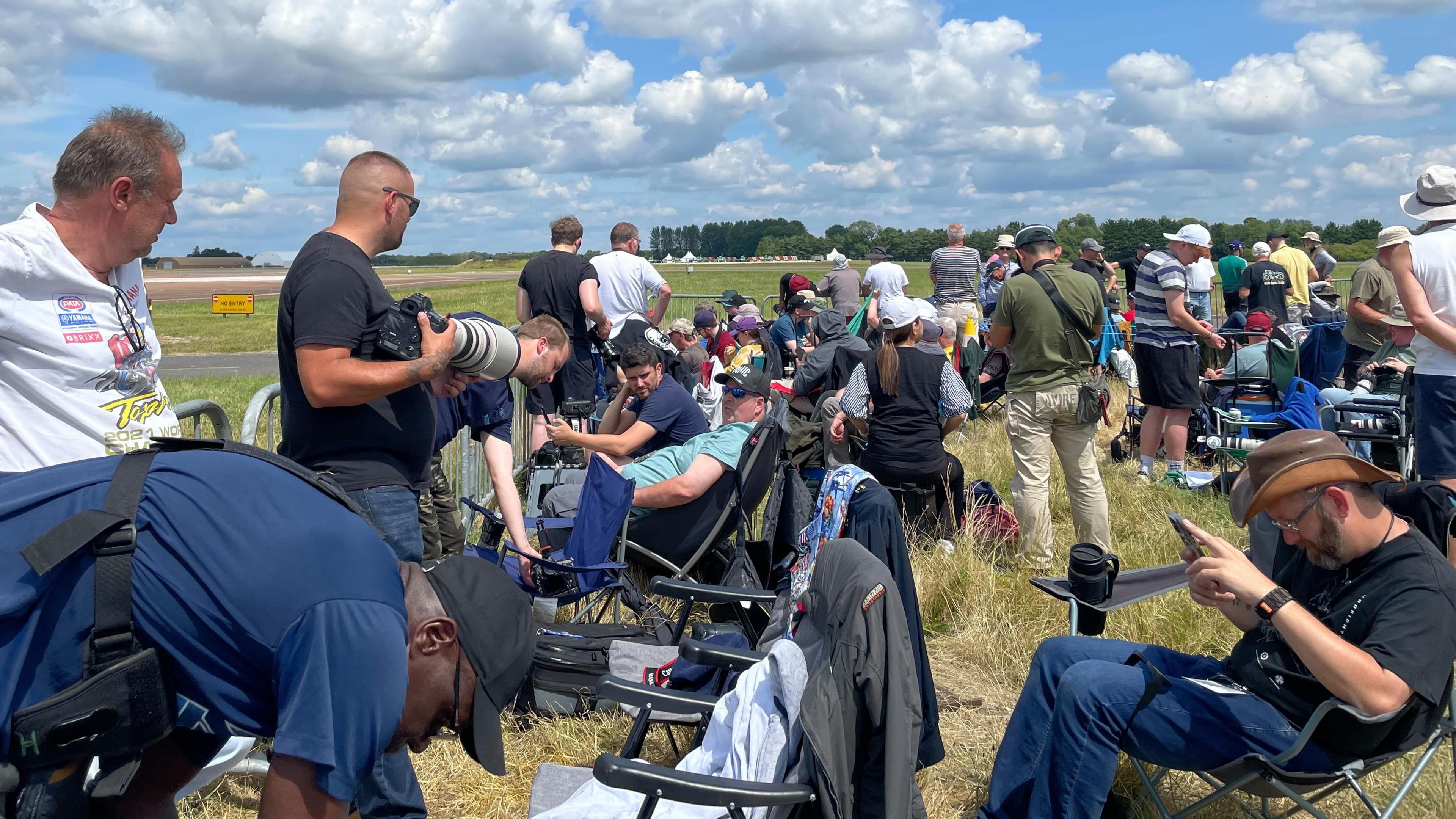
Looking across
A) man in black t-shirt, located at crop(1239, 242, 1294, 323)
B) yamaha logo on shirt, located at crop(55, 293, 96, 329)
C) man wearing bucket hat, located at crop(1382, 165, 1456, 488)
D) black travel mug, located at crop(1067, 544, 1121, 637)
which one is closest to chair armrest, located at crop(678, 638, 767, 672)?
black travel mug, located at crop(1067, 544, 1121, 637)

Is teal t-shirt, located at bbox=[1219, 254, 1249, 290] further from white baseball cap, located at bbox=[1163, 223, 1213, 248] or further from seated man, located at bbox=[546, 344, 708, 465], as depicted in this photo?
seated man, located at bbox=[546, 344, 708, 465]

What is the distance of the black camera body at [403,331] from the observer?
2889 mm

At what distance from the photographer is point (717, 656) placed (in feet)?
10.4

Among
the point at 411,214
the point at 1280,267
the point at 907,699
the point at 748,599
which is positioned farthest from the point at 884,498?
the point at 1280,267

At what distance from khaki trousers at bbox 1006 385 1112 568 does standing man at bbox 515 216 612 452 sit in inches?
122

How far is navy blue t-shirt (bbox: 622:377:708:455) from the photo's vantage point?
5484mm

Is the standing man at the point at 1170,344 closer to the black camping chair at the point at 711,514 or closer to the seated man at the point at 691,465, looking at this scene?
the seated man at the point at 691,465

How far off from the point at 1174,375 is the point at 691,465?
3.86 m

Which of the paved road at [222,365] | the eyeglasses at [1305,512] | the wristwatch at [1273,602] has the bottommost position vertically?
the paved road at [222,365]

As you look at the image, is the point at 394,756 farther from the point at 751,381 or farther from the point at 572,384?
the point at 572,384

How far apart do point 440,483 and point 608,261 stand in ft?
12.5

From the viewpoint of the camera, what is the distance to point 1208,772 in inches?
107

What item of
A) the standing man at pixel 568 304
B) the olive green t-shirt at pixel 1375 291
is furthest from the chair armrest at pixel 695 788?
the olive green t-shirt at pixel 1375 291

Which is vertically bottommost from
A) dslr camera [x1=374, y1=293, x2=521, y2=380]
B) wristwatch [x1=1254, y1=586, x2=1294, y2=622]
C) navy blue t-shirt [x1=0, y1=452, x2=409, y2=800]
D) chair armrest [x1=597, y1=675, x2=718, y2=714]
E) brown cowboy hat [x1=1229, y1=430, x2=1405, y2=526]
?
chair armrest [x1=597, y1=675, x2=718, y2=714]
